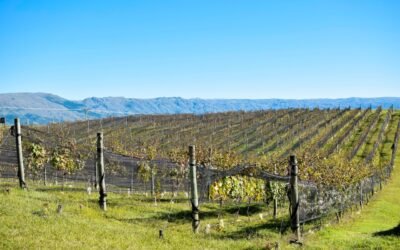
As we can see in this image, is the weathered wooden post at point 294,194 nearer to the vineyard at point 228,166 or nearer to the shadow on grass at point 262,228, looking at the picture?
the vineyard at point 228,166

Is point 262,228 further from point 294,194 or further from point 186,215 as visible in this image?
point 294,194

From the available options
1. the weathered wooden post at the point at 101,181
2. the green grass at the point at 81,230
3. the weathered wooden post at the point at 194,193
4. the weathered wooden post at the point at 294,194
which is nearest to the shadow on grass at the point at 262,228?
the green grass at the point at 81,230

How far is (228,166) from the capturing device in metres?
36.5

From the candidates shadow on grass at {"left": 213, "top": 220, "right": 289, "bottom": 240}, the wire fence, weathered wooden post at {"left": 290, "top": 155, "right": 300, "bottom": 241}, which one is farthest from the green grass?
the wire fence

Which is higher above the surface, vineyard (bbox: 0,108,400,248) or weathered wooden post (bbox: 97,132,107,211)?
weathered wooden post (bbox: 97,132,107,211)

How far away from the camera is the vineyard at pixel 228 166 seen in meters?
19.5

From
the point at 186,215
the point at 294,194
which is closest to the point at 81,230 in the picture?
the point at 294,194

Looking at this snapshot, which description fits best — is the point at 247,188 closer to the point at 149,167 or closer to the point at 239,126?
the point at 149,167

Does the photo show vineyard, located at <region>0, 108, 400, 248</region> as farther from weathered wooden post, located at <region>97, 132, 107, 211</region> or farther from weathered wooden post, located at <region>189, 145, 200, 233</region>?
weathered wooden post, located at <region>189, 145, 200, 233</region>

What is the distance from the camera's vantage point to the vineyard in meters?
19.5

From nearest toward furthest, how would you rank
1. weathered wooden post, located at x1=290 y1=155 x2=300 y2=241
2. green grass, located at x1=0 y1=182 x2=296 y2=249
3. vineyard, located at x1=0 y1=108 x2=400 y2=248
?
green grass, located at x1=0 y1=182 x2=296 y2=249 < weathered wooden post, located at x1=290 y1=155 x2=300 y2=241 < vineyard, located at x1=0 y1=108 x2=400 y2=248

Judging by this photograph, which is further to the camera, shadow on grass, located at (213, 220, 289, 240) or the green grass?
shadow on grass, located at (213, 220, 289, 240)

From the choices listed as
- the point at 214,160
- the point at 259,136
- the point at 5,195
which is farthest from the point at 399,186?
the point at 5,195

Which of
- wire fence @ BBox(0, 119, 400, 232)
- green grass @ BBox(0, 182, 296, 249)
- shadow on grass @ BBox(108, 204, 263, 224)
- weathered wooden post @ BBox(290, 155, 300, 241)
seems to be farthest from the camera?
wire fence @ BBox(0, 119, 400, 232)
